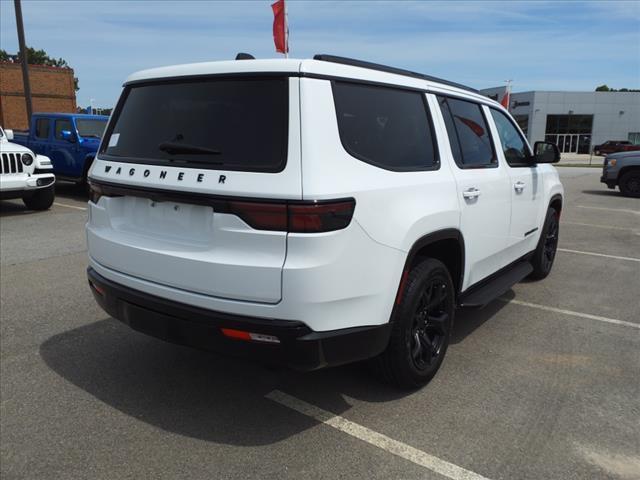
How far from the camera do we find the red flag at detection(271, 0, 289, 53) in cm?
969

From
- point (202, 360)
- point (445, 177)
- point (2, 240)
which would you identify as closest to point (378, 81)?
point (445, 177)

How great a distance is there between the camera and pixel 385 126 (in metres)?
2.95

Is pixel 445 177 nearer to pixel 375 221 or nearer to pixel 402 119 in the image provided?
pixel 402 119

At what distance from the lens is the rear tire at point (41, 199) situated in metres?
10.5

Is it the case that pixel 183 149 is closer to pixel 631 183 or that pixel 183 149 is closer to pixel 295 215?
pixel 295 215

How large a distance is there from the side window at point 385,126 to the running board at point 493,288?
1.09 metres

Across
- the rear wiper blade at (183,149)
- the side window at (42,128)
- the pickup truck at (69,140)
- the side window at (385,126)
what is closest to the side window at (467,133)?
the side window at (385,126)

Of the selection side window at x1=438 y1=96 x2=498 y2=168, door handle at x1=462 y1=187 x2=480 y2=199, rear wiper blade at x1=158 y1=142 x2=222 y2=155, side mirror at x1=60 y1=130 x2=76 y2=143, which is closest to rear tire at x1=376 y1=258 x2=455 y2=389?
door handle at x1=462 y1=187 x2=480 y2=199

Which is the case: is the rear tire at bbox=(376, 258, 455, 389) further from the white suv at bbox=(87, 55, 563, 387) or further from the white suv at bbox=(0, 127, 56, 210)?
the white suv at bbox=(0, 127, 56, 210)

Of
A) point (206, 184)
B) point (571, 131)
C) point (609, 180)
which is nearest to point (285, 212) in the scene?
point (206, 184)

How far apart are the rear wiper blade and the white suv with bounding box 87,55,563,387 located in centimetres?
1

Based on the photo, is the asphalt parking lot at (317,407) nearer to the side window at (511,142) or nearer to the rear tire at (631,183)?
the side window at (511,142)

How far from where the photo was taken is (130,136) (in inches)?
122

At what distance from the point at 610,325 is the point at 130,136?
416cm
